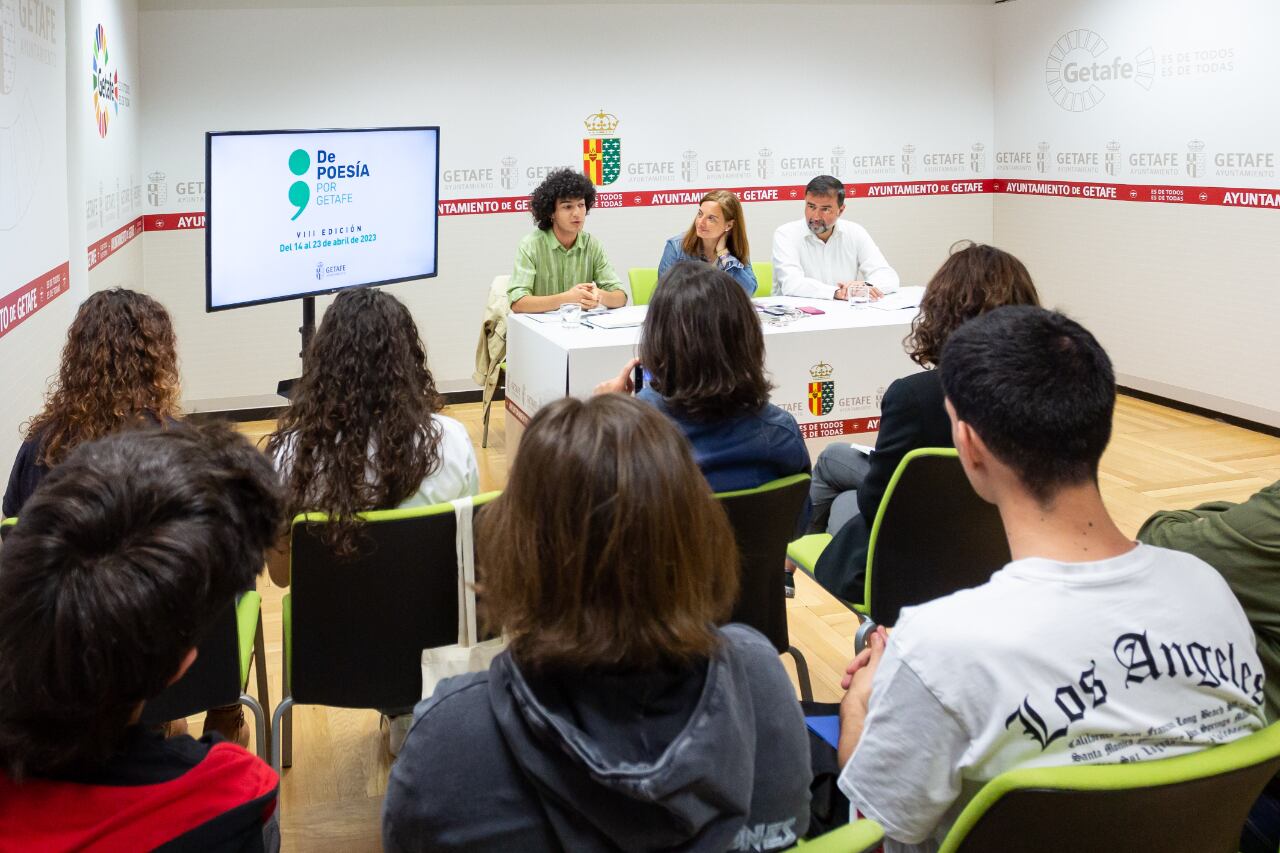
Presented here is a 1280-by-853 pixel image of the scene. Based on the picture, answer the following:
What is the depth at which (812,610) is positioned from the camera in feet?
12.5

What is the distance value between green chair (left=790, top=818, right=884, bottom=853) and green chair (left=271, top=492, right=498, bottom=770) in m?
1.14

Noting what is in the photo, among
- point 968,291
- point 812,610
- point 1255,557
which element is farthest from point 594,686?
point 812,610

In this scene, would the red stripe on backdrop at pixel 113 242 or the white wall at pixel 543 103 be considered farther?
the white wall at pixel 543 103

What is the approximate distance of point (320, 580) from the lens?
7.27ft

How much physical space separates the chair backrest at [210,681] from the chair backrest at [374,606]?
12cm

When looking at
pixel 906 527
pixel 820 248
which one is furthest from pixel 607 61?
pixel 906 527

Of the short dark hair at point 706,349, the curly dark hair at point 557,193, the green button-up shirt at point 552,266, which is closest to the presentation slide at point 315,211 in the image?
the green button-up shirt at point 552,266

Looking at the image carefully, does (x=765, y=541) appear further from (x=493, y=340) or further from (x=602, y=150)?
(x=602, y=150)

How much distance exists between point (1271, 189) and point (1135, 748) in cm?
525

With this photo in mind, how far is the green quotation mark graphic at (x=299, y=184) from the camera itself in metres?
4.34

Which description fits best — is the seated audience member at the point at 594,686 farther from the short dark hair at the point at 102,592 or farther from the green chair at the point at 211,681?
the green chair at the point at 211,681

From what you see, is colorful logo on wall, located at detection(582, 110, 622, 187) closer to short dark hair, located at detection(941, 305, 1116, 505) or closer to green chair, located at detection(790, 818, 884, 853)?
short dark hair, located at detection(941, 305, 1116, 505)

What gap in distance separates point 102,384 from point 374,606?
0.82 m

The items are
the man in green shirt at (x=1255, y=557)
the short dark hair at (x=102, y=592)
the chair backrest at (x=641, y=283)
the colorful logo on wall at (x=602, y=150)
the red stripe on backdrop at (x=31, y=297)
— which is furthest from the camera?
the colorful logo on wall at (x=602, y=150)
